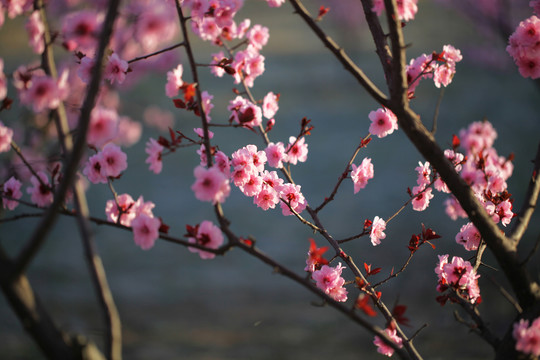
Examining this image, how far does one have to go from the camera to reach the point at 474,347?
3178 mm

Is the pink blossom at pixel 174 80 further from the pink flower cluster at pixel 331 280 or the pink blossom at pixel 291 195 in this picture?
the pink flower cluster at pixel 331 280

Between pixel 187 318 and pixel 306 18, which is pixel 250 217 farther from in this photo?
pixel 306 18

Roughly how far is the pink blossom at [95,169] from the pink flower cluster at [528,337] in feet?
3.66

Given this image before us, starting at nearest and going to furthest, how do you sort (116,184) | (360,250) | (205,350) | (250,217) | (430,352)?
1. (430,352)
2. (205,350)
3. (360,250)
4. (250,217)
5. (116,184)

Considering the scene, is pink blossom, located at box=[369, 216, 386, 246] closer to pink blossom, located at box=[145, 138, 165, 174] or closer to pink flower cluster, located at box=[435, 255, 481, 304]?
pink flower cluster, located at box=[435, 255, 481, 304]

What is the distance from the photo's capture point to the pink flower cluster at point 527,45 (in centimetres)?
140

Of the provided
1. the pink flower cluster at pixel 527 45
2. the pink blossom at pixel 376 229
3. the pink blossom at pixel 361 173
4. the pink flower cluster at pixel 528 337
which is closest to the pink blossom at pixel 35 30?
the pink blossom at pixel 361 173

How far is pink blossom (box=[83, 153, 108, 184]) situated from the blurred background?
1.57 ft

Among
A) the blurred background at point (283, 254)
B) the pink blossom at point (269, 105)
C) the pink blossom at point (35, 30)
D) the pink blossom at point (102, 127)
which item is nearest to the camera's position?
the pink blossom at point (102, 127)

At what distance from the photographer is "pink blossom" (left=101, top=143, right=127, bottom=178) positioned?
1366mm

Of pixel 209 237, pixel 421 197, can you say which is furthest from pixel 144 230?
pixel 421 197

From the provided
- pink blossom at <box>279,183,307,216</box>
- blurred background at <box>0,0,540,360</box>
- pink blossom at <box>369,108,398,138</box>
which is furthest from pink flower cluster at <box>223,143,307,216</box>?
blurred background at <box>0,0,540,360</box>

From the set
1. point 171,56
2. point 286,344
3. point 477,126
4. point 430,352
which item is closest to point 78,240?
point 171,56

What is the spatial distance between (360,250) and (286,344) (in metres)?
1.52
